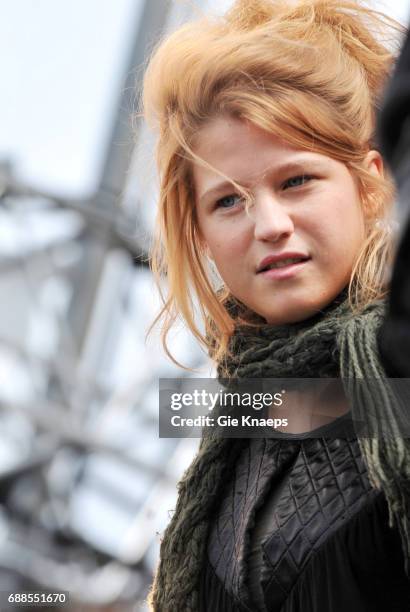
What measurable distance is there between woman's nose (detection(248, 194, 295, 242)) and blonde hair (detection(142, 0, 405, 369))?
3cm

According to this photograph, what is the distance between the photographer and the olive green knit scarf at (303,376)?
73 centimetres

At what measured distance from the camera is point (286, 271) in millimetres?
874

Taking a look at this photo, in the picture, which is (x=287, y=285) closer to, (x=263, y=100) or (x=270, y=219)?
(x=270, y=219)

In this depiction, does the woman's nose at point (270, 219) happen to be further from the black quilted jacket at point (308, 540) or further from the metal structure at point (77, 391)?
the metal structure at point (77, 391)

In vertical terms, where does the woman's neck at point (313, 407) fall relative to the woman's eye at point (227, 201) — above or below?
below

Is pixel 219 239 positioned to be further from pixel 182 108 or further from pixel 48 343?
pixel 48 343

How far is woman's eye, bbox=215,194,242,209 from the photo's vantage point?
93 centimetres

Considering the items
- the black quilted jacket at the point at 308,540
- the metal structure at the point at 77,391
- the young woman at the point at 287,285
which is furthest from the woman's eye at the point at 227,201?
the metal structure at the point at 77,391

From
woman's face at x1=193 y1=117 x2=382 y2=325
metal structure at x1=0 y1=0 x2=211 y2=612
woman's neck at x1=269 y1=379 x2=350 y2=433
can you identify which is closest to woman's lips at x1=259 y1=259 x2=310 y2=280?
woman's face at x1=193 y1=117 x2=382 y2=325

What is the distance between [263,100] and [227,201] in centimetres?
11

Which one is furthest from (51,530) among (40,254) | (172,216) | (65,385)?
(172,216)

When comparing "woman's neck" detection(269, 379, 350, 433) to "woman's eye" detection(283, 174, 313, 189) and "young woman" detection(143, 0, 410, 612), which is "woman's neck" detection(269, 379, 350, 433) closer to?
"young woman" detection(143, 0, 410, 612)

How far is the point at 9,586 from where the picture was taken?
3.50 meters

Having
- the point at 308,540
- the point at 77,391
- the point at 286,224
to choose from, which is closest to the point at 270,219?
the point at 286,224
